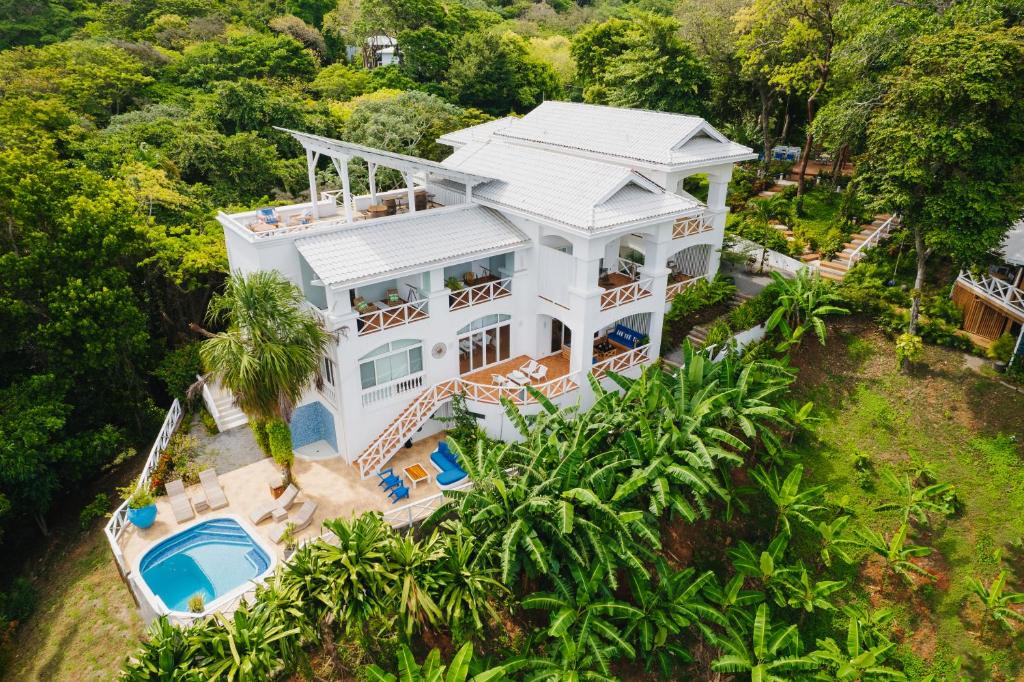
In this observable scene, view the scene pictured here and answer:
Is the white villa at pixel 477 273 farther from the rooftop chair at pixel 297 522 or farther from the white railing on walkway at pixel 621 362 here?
the rooftop chair at pixel 297 522

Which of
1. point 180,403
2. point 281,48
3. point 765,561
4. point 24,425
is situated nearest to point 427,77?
point 281,48

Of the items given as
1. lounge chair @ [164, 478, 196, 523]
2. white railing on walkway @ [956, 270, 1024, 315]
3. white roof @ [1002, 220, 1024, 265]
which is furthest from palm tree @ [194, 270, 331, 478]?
white roof @ [1002, 220, 1024, 265]

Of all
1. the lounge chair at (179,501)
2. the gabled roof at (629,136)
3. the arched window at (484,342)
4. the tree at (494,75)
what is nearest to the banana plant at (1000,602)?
the arched window at (484,342)

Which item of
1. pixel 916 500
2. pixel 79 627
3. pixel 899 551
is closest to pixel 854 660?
pixel 899 551

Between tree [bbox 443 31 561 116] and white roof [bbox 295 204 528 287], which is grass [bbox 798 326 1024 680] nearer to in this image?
white roof [bbox 295 204 528 287]

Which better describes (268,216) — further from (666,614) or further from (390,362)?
(666,614)

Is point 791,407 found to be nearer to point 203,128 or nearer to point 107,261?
point 107,261
